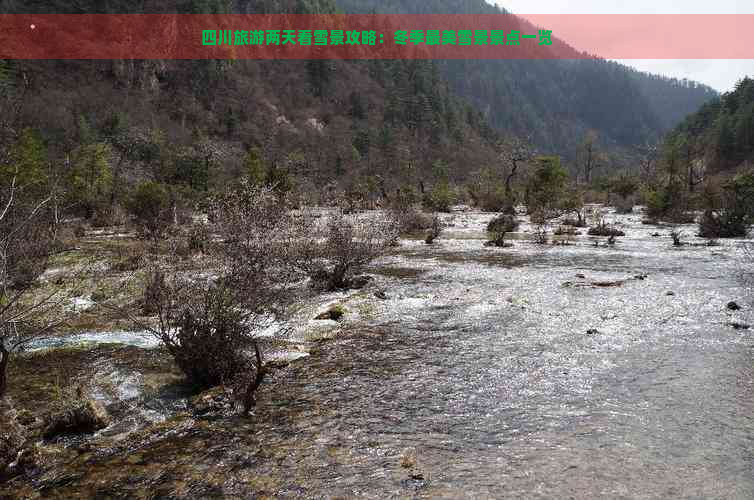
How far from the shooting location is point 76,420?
20.7ft

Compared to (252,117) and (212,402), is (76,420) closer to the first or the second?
(212,402)

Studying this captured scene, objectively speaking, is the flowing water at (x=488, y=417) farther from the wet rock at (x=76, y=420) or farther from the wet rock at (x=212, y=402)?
the wet rock at (x=76, y=420)

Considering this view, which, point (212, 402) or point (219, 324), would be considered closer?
point (212, 402)

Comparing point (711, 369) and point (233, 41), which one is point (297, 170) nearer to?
point (233, 41)

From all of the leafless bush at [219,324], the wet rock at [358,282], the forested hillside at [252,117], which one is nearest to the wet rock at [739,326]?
the wet rock at [358,282]

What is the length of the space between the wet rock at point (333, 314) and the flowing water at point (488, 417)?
442mm

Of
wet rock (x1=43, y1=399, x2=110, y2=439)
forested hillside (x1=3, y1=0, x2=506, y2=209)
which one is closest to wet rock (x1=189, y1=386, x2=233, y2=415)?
wet rock (x1=43, y1=399, x2=110, y2=439)

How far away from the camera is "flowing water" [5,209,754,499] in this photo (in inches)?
206

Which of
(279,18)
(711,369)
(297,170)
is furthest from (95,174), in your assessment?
(279,18)

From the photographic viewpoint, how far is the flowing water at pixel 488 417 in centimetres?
523

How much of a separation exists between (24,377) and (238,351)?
3.50 m

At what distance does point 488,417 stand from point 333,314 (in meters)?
6.01

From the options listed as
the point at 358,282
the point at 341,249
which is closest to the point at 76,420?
the point at 341,249

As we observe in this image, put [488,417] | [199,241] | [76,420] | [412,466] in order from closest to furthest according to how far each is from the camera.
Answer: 1. [412,466]
2. [76,420]
3. [488,417]
4. [199,241]
